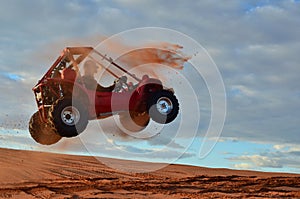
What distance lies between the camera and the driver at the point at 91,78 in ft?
50.9

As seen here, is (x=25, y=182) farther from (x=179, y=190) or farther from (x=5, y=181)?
(x=179, y=190)

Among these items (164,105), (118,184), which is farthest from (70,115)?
(164,105)

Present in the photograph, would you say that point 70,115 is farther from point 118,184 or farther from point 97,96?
point 118,184

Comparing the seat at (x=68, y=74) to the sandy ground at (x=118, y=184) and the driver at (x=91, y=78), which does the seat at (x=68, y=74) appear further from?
the sandy ground at (x=118, y=184)

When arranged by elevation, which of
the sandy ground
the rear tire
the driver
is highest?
the driver

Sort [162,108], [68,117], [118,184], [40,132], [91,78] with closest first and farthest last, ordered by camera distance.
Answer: [118,184] → [68,117] → [162,108] → [91,78] → [40,132]

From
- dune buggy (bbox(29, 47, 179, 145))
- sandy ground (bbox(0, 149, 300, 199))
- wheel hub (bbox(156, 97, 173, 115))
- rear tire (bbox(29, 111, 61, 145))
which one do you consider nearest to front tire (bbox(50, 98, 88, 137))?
dune buggy (bbox(29, 47, 179, 145))

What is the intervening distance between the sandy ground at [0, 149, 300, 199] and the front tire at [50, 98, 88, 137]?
1.45 meters

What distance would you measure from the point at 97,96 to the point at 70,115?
3.61 feet

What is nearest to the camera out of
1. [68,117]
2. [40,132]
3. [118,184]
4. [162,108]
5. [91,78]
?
[118,184]

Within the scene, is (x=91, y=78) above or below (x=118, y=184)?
above

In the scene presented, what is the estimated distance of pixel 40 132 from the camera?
57.8 feet

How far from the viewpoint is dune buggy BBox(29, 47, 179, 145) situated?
15.3m

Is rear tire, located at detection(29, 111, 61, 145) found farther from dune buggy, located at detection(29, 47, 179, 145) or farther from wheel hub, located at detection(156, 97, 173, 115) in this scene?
wheel hub, located at detection(156, 97, 173, 115)
